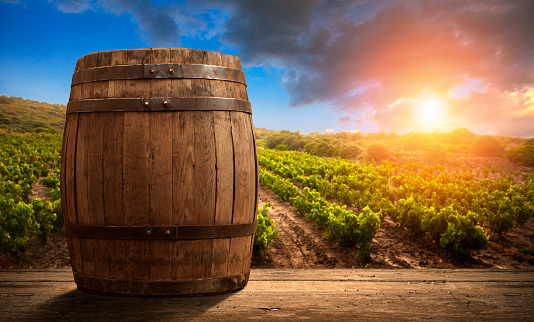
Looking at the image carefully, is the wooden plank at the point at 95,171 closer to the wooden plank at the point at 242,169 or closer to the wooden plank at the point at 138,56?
the wooden plank at the point at 138,56

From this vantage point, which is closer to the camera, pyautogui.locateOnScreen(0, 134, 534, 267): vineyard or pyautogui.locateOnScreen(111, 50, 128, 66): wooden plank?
pyautogui.locateOnScreen(111, 50, 128, 66): wooden plank

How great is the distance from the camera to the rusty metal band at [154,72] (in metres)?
2.30

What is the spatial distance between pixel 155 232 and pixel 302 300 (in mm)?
1020

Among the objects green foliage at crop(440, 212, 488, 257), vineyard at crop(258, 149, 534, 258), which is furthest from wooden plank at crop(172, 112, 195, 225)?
green foliage at crop(440, 212, 488, 257)

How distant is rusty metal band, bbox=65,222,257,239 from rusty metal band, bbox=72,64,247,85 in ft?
3.09

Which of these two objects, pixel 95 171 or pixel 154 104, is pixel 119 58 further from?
pixel 95 171

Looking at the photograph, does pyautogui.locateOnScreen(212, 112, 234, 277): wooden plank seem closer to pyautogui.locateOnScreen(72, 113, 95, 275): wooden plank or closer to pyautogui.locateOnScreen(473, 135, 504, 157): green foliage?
pyautogui.locateOnScreen(72, 113, 95, 275): wooden plank

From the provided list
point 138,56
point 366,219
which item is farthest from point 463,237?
point 138,56

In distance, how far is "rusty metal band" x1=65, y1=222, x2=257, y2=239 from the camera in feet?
7.22

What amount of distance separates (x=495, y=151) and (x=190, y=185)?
1045 inches

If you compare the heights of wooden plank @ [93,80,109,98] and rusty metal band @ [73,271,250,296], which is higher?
wooden plank @ [93,80,109,98]

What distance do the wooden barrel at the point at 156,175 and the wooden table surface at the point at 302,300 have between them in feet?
0.45

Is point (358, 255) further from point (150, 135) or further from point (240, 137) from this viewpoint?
point (150, 135)

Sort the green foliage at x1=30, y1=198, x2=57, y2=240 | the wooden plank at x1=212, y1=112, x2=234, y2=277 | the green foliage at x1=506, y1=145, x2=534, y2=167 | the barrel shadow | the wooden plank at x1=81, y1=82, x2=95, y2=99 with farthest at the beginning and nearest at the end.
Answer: the green foliage at x1=506, y1=145, x2=534, y2=167 → the green foliage at x1=30, y1=198, x2=57, y2=240 → the wooden plank at x1=81, y1=82, x2=95, y2=99 → the wooden plank at x1=212, y1=112, x2=234, y2=277 → the barrel shadow
